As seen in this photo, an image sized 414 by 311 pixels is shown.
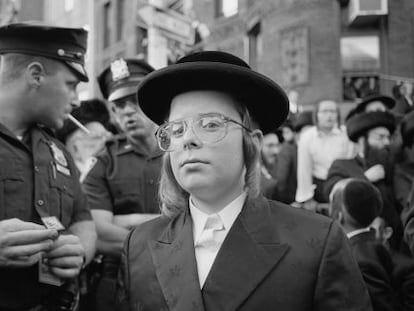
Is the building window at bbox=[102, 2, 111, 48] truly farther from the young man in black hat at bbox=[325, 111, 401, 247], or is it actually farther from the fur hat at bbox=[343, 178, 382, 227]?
the fur hat at bbox=[343, 178, 382, 227]

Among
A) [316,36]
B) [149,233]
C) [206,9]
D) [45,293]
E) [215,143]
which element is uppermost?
[206,9]

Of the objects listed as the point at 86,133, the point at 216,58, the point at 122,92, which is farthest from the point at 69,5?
the point at 216,58

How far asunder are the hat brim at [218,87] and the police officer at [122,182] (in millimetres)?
1283

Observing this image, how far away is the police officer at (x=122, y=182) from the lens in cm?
373

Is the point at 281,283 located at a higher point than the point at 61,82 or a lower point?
lower

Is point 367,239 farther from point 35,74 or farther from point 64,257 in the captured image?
point 35,74

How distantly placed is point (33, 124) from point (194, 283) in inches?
60.4

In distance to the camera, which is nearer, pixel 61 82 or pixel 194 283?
pixel 194 283

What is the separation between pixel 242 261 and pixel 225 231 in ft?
0.55

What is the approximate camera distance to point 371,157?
5457mm

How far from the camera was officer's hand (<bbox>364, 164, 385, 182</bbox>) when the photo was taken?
5.23 m

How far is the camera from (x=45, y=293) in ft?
9.55

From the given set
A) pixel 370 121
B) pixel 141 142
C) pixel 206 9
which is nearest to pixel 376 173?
pixel 370 121

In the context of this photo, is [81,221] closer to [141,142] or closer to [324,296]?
[141,142]
